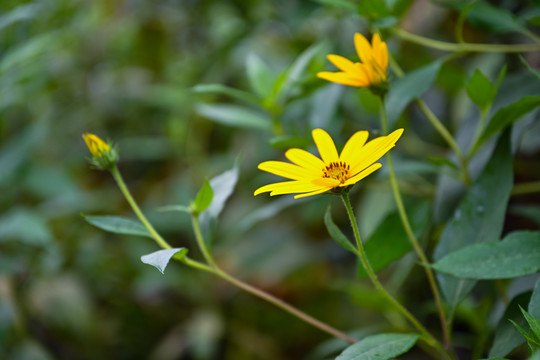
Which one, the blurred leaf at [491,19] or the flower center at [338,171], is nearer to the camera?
the flower center at [338,171]

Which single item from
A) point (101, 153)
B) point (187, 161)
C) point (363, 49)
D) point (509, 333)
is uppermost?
point (363, 49)

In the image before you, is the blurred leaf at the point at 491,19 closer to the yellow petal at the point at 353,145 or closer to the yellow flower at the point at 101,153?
the yellow petal at the point at 353,145

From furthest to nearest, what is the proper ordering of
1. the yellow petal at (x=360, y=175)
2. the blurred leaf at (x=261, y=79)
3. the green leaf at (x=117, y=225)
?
the blurred leaf at (x=261, y=79)
the green leaf at (x=117, y=225)
the yellow petal at (x=360, y=175)

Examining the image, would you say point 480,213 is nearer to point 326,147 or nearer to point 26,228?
point 326,147

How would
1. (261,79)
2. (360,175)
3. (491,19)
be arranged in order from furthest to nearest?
(261,79) → (491,19) → (360,175)

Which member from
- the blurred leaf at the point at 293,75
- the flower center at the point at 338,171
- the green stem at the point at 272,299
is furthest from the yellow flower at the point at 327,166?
the blurred leaf at the point at 293,75

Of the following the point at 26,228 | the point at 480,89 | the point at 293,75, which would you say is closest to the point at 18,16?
the point at 26,228

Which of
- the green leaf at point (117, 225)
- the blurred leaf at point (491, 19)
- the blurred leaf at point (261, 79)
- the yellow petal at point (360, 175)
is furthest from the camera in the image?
the blurred leaf at point (261, 79)

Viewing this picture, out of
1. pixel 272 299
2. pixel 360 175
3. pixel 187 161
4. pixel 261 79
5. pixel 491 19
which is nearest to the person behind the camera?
pixel 360 175
